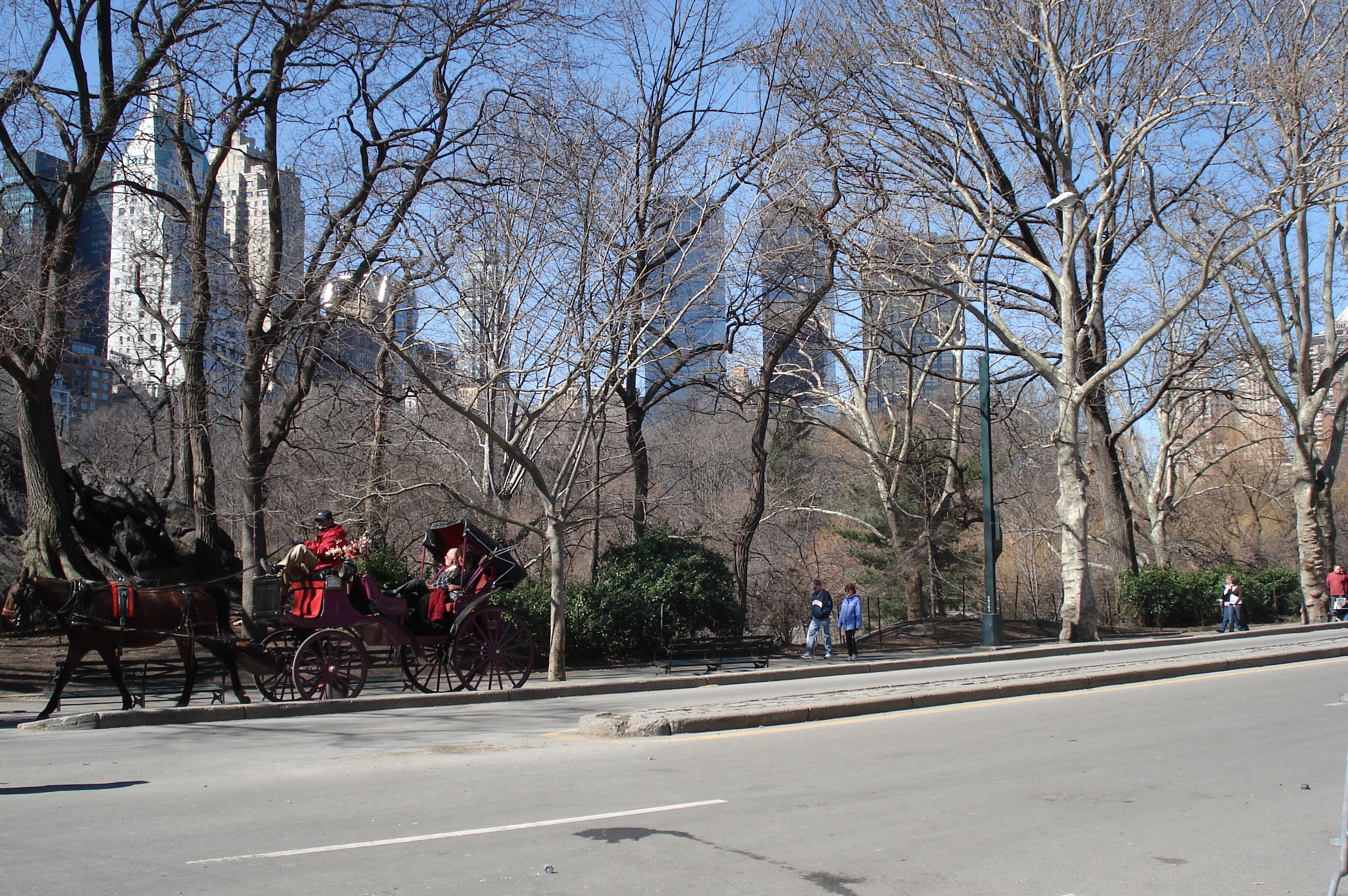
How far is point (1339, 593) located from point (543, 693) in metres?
29.3

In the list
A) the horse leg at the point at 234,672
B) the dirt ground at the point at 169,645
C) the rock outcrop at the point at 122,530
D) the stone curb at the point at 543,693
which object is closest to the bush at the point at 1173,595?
the dirt ground at the point at 169,645

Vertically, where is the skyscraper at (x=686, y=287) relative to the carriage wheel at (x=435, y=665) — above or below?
above

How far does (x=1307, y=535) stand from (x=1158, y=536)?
32.3ft

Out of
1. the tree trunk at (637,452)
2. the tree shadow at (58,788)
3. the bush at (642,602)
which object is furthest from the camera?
the tree trunk at (637,452)

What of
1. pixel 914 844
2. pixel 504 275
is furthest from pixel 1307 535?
pixel 914 844

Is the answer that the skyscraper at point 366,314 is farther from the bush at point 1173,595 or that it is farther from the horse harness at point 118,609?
the bush at point 1173,595

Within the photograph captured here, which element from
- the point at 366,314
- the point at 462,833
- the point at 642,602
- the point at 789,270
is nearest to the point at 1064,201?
the point at 789,270

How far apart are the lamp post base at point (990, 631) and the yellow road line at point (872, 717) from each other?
7.27m

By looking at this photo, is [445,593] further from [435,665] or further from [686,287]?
[686,287]

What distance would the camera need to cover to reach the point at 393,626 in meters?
13.7

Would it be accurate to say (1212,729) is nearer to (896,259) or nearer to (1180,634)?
(896,259)

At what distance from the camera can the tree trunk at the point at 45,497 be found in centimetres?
1909

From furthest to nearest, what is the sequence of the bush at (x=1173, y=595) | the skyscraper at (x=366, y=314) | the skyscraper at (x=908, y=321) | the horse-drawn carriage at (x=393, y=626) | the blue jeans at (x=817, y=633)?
the bush at (x=1173, y=595) < the skyscraper at (x=908, y=321) < the blue jeans at (x=817, y=633) < the skyscraper at (x=366, y=314) < the horse-drawn carriage at (x=393, y=626)

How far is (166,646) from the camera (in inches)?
816
